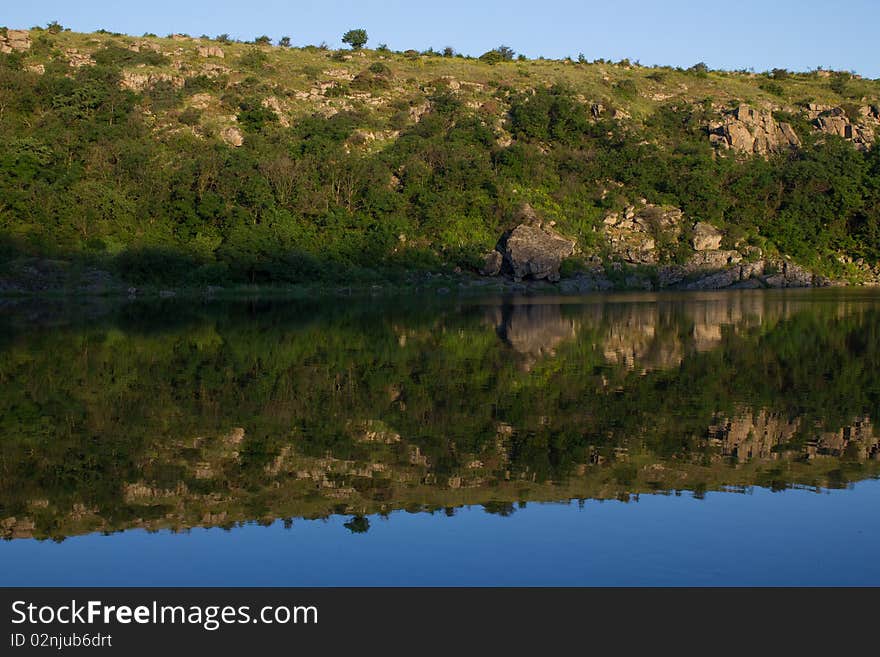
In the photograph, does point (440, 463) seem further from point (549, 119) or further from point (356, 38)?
point (356, 38)

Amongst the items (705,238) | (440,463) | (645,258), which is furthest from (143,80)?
(440,463)

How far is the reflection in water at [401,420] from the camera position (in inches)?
451

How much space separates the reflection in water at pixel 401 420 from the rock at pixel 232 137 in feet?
148

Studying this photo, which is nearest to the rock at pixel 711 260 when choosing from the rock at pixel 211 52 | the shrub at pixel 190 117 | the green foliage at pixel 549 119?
the green foliage at pixel 549 119

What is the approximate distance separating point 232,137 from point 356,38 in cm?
3478

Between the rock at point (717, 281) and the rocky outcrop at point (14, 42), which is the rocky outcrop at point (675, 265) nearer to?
the rock at point (717, 281)

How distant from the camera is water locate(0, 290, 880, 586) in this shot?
353 inches

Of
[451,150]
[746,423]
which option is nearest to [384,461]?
[746,423]

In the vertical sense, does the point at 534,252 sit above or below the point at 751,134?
below

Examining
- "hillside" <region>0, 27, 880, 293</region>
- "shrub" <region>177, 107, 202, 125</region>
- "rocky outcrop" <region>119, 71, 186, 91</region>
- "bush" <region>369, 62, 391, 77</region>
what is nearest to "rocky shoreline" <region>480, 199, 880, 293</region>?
"hillside" <region>0, 27, 880, 293</region>

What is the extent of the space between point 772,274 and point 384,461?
2671 inches

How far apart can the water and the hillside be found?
3656cm

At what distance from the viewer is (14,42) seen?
3265 inches
